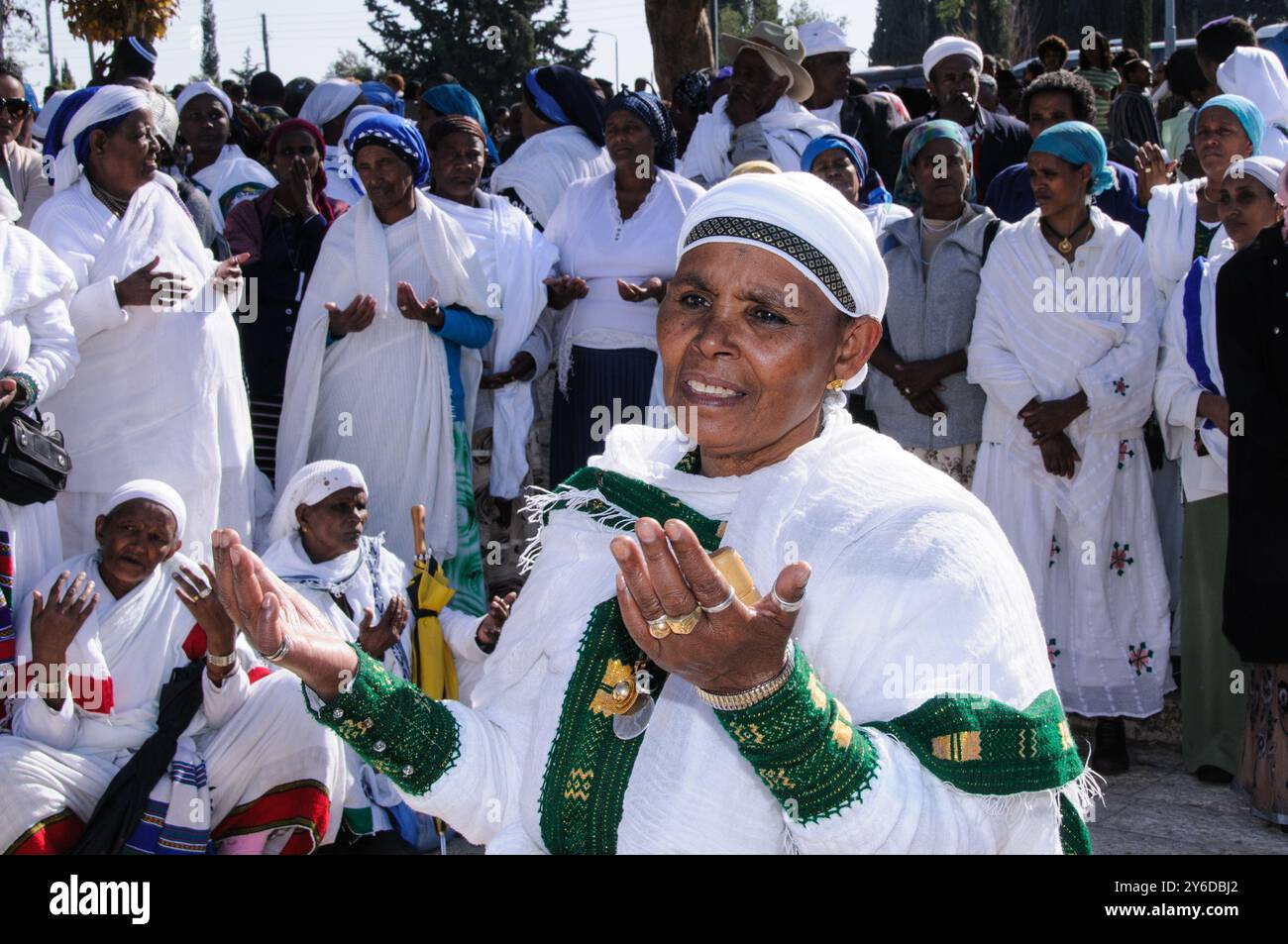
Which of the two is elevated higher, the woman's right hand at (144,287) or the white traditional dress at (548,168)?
the white traditional dress at (548,168)

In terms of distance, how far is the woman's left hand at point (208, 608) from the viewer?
407 centimetres

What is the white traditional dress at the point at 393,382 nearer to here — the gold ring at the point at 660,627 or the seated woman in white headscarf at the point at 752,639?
the seated woman in white headscarf at the point at 752,639

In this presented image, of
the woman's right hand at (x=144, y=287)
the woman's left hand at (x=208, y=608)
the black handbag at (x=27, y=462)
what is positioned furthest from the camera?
the woman's right hand at (x=144, y=287)

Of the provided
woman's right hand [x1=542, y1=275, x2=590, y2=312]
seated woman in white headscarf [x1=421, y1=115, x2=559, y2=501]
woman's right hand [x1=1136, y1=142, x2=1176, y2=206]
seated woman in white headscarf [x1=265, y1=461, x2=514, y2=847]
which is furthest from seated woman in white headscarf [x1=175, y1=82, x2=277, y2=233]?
woman's right hand [x1=1136, y1=142, x2=1176, y2=206]

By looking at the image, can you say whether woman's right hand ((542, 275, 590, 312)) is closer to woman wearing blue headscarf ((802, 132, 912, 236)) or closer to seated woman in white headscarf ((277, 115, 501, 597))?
seated woman in white headscarf ((277, 115, 501, 597))

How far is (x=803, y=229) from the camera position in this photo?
7.39ft

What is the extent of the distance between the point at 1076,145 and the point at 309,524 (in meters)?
3.31

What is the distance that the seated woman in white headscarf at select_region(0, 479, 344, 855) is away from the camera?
170 inches

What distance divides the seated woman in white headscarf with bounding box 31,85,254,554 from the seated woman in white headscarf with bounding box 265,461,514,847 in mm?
475

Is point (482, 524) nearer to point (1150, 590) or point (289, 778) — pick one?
point (289, 778)

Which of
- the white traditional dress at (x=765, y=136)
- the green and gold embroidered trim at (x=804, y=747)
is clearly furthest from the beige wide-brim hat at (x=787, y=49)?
the green and gold embroidered trim at (x=804, y=747)

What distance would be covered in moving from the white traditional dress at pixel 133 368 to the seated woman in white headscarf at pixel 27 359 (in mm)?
388
